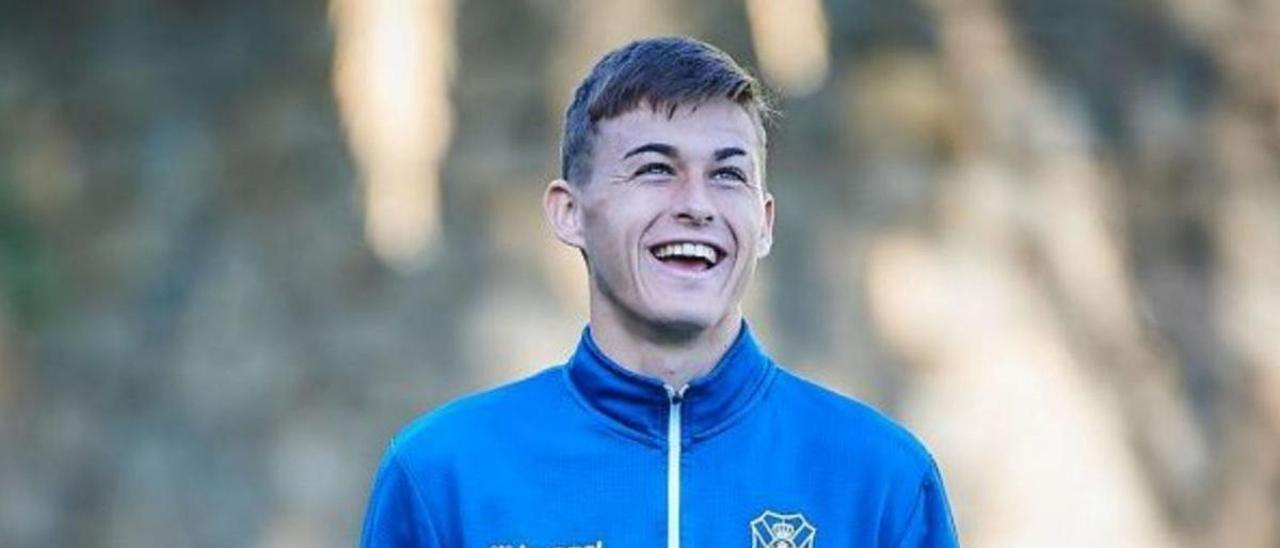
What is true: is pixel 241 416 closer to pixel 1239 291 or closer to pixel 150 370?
pixel 150 370

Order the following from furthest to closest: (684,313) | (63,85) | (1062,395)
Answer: (63,85)
(1062,395)
(684,313)

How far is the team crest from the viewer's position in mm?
2162

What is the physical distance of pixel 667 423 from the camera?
7.22 ft

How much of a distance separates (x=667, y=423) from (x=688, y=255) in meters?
0.15

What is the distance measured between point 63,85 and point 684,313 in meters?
3.16

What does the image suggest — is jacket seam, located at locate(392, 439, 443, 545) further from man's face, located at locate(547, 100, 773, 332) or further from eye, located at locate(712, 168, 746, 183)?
eye, located at locate(712, 168, 746, 183)

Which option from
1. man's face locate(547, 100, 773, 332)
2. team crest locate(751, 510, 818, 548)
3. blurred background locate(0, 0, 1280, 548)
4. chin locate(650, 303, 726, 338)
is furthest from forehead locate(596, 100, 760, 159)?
blurred background locate(0, 0, 1280, 548)

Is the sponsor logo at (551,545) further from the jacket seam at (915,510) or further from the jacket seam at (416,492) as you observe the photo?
the jacket seam at (915,510)

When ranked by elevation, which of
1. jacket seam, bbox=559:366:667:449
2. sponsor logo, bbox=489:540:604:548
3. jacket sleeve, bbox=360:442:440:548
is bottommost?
sponsor logo, bbox=489:540:604:548

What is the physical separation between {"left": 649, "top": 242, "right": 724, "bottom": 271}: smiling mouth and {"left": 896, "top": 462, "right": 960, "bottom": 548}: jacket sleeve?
0.28 metres

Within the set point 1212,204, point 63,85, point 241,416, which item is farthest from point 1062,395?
point 63,85

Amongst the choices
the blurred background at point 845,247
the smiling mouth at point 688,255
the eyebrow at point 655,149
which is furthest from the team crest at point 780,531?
the blurred background at point 845,247

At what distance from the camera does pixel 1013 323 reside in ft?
15.5

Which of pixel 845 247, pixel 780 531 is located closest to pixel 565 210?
pixel 780 531
